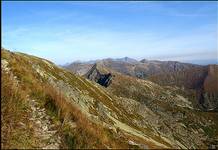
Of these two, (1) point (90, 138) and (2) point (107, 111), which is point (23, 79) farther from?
(2) point (107, 111)

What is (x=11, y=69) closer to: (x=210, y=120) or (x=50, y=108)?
(x=50, y=108)

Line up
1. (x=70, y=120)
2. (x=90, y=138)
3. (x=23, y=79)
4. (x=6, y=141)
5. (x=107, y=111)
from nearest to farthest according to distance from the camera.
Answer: (x=6, y=141) → (x=90, y=138) → (x=70, y=120) → (x=23, y=79) → (x=107, y=111)

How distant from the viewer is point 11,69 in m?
21.6

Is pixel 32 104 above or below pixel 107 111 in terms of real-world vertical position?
above

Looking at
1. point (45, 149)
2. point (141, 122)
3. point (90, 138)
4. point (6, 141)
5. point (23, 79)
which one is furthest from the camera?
point (141, 122)

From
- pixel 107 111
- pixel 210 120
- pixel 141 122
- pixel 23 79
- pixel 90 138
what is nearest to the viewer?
pixel 90 138

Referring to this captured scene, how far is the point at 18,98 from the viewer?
17672mm

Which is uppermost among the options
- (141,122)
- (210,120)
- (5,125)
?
(5,125)

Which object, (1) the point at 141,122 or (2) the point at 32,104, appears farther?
(1) the point at 141,122

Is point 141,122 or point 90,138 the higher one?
point 90,138

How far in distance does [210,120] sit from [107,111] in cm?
13611

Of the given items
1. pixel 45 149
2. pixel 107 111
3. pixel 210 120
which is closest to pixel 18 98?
pixel 45 149

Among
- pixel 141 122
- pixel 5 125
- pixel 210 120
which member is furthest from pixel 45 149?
pixel 210 120

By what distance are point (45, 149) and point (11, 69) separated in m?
8.53
